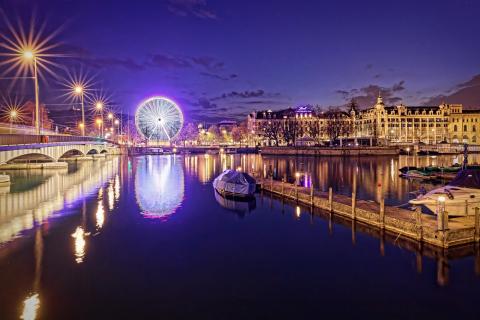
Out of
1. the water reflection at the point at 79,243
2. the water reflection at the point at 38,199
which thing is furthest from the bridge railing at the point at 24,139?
the water reflection at the point at 79,243

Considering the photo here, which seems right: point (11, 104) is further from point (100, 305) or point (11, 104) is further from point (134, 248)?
point (100, 305)

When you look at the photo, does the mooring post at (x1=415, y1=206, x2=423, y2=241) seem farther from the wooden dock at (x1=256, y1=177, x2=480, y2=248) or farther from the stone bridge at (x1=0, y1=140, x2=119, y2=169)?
the stone bridge at (x1=0, y1=140, x2=119, y2=169)

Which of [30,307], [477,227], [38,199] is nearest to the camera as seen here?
[30,307]

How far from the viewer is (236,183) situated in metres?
44.2

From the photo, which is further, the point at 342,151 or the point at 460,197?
the point at 342,151

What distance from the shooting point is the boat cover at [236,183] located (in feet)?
142

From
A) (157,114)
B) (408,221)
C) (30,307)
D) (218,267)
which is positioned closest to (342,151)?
(157,114)

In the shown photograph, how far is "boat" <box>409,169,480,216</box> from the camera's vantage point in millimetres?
28289

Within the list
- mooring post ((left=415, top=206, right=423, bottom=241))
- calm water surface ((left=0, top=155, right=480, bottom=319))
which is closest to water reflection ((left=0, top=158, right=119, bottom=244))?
calm water surface ((left=0, top=155, right=480, bottom=319))

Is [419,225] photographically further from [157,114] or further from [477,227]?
[157,114]

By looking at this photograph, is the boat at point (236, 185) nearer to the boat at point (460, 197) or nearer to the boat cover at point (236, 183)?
the boat cover at point (236, 183)

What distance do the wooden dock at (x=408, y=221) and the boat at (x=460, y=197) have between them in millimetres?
717

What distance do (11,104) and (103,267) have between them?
117568 mm

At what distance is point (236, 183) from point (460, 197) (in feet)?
77.5
